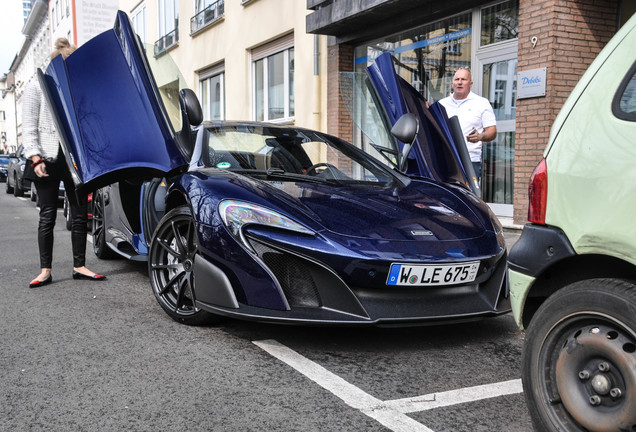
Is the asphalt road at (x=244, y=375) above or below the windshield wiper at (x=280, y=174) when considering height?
below

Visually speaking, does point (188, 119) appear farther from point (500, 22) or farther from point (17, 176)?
point (17, 176)

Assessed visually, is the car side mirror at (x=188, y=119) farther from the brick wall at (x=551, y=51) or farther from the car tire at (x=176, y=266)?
the brick wall at (x=551, y=51)

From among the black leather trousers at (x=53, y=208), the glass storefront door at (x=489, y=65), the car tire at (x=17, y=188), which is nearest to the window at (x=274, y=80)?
the glass storefront door at (x=489, y=65)

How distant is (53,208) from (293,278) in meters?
2.88

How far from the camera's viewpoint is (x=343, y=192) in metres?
3.77

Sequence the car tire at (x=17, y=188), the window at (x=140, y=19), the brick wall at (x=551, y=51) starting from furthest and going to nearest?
1. the window at (x=140, y=19)
2. the car tire at (x=17, y=188)
3. the brick wall at (x=551, y=51)

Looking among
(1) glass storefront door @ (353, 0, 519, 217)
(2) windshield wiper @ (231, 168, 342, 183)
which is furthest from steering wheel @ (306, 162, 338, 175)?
(1) glass storefront door @ (353, 0, 519, 217)

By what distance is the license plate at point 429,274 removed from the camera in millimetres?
3031

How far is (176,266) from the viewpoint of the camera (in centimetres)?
386

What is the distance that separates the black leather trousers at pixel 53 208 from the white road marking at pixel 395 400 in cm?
288

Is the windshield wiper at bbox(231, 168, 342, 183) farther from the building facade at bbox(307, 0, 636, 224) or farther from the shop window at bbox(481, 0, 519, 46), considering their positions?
the shop window at bbox(481, 0, 519, 46)

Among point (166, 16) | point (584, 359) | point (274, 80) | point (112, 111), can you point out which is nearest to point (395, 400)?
point (584, 359)

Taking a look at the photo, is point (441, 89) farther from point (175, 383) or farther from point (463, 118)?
point (175, 383)

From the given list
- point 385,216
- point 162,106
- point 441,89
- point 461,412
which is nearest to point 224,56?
point 441,89
